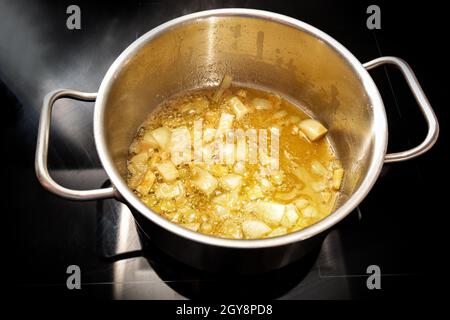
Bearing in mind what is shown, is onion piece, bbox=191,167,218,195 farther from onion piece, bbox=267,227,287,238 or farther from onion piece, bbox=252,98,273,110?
onion piece, bbox=252,98,273,110

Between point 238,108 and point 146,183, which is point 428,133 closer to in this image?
point 238,108

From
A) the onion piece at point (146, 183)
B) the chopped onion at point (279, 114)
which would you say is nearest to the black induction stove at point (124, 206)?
the onion piece at point (146, 183)

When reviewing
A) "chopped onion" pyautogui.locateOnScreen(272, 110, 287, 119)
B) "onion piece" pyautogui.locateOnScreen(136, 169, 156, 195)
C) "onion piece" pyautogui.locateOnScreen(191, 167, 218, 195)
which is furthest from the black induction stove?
"chopped onion" pyautogui.locateOnScreen(272, 110, 287, 119)

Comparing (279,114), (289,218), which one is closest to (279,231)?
(289,218)

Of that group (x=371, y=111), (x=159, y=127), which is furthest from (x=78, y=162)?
(x=371, y=111)

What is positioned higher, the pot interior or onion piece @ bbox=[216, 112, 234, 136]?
the pot interior
